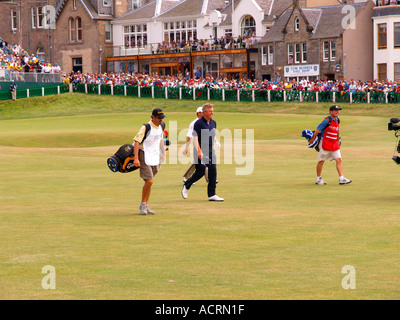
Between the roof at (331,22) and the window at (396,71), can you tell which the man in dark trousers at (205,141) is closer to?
the roof at (331,22)

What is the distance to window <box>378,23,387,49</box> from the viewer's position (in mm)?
65812

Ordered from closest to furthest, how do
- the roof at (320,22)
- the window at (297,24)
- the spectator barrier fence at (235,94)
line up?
the spectator barrier fence at (235,94), the roof at (320,22), the window at (297,24)

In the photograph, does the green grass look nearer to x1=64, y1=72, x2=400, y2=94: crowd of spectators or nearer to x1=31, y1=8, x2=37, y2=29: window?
x1=64, y1=72, x2=400, y2=94: crowd of spectators

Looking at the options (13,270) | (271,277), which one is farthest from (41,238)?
(271,277)

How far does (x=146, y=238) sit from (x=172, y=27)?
230 ft

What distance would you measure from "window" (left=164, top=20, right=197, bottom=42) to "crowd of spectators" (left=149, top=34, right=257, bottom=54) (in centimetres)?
204

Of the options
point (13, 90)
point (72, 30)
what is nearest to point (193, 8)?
point (72, 30)

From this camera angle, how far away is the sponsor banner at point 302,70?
66.7 metres

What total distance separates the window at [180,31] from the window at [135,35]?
8.20ft

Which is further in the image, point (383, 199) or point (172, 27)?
point (172, 27)

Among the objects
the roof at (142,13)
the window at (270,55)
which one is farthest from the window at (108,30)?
the window at (270,55)

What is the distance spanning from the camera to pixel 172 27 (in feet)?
263

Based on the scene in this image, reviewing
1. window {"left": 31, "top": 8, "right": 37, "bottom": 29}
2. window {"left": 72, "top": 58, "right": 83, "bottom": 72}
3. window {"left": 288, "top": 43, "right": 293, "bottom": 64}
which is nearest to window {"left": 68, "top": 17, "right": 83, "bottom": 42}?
window {"left": 72, "top": 58, "right": 83, "bottom": 72}

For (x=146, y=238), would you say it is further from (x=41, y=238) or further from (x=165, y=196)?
(x=165, y=196)
